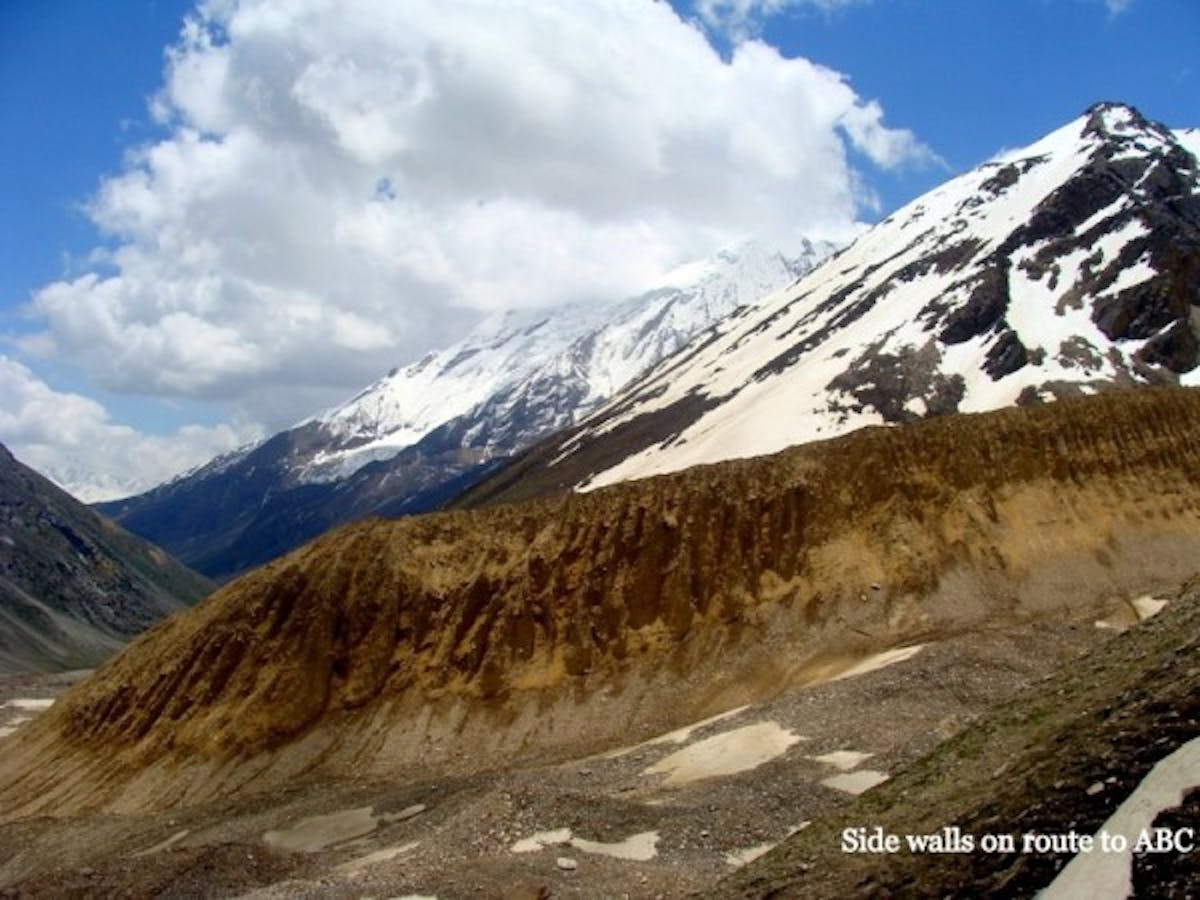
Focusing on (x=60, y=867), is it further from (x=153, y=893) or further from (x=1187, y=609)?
(x=1187, y=609)

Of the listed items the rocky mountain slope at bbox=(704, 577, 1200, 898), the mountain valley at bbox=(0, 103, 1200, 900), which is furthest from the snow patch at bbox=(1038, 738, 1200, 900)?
the mountain valley at bbox=(0, 103, 1200, 900)

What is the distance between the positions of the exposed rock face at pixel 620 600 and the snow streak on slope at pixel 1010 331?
83.7 meters

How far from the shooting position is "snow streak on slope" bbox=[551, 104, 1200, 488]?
476ft

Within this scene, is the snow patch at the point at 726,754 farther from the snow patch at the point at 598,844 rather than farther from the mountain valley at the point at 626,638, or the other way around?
the snow patch at the point at 598,844

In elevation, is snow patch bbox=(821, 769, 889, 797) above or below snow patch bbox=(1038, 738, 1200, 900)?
below

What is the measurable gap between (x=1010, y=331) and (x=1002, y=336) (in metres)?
1.56

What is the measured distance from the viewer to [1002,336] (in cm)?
15388

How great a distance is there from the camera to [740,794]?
30.3 metres

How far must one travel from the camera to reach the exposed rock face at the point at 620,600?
1938 inches

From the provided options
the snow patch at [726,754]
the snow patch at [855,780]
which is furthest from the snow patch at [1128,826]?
the snow patch at [726,754]

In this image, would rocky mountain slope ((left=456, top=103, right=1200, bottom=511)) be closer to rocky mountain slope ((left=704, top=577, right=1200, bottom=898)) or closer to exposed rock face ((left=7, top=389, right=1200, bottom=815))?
exposed rock face ((left=7, top=389, right=1200, bottom=815))

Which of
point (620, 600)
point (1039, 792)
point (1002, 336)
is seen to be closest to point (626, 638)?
point (620, 600)

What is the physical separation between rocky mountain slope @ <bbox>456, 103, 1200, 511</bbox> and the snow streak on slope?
1.00 feet

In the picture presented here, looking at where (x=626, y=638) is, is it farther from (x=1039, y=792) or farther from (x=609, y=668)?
(x=1039, y=792)
